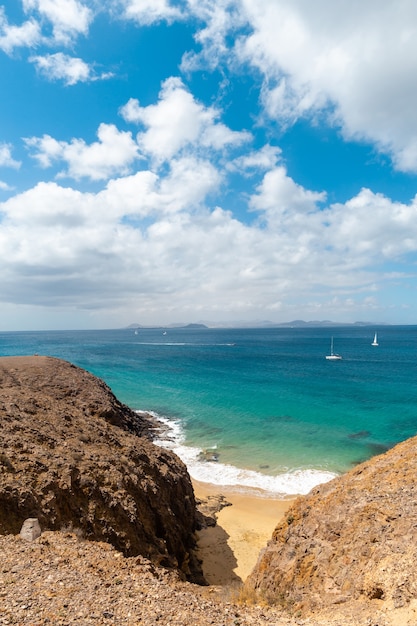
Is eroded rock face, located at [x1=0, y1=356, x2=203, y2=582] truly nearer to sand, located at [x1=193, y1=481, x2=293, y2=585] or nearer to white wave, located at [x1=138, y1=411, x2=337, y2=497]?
sand, located at [x1=193, y1=481, x2=293, y2=585]

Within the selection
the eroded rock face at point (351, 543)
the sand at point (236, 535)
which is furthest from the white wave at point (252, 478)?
the eroded rock face at point (351, 543)

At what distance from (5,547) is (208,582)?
11.1 metres

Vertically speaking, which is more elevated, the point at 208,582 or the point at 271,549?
the point at 271,549

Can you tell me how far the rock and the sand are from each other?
1048cm

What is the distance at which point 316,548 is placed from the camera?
1247 centimetres

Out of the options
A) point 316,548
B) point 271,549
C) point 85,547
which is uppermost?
point 85,547

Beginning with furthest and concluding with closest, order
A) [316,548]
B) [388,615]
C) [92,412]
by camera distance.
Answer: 1. [92,412]
2. [316,548]
3. [388,615]

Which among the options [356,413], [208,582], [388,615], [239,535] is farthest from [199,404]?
[388,615]

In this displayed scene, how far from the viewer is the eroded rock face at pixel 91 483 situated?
13.0 meters

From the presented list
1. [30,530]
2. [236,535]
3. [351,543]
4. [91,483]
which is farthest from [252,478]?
[30,530]

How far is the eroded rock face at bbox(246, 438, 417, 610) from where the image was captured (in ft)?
31.9

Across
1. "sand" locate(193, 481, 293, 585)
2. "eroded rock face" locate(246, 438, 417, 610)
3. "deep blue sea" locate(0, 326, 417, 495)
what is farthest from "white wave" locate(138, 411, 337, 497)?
"eroded rock face" locate(246, 438, 417, 610)

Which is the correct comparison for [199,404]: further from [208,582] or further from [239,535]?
[208,582]

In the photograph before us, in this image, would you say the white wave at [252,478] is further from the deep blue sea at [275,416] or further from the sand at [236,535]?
the sand at [236,535]
